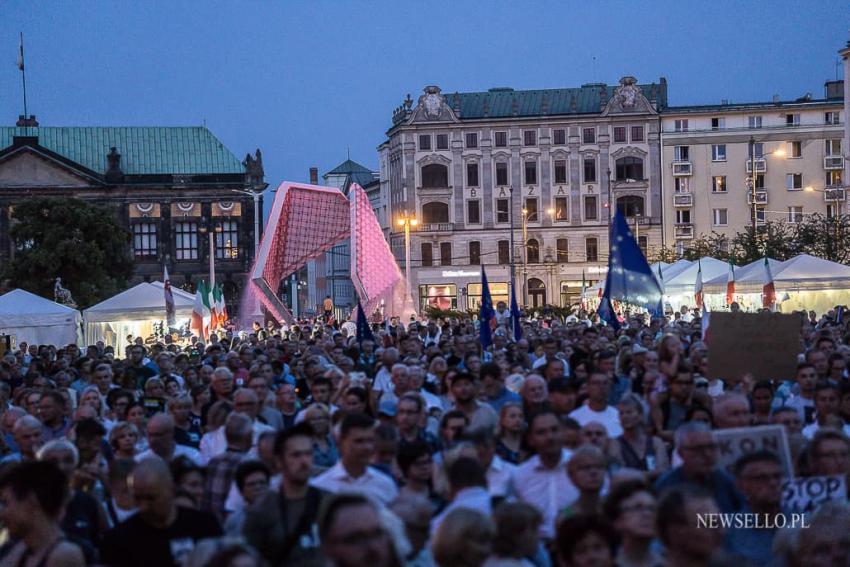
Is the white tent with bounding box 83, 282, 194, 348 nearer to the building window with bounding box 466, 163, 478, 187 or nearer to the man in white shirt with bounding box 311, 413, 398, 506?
the man in white shirt with bounding box 311, 413, 398, 506

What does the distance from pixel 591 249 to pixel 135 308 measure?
1975 inches

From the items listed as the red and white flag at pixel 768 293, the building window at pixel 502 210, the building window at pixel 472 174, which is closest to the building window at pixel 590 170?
the building window at pixel 502 210

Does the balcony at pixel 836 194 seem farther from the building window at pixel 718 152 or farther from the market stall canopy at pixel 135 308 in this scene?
the market stall canopy at pixel 135 308

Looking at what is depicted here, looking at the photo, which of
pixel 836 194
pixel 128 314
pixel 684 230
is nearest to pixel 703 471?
pixel 128 314

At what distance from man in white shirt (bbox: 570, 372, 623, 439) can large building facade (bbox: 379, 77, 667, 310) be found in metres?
73.4

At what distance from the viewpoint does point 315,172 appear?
460 ft

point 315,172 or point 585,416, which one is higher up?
point 315,172

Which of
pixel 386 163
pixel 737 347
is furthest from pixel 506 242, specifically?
pixel 737 347

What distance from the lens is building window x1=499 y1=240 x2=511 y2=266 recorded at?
84.9m

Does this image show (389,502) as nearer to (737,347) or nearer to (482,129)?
(737,347)

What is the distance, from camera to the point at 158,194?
94625 mm

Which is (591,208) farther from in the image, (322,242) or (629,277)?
(629,277)

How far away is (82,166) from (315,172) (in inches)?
1889

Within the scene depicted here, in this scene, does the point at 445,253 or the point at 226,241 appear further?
the point at 226,241
